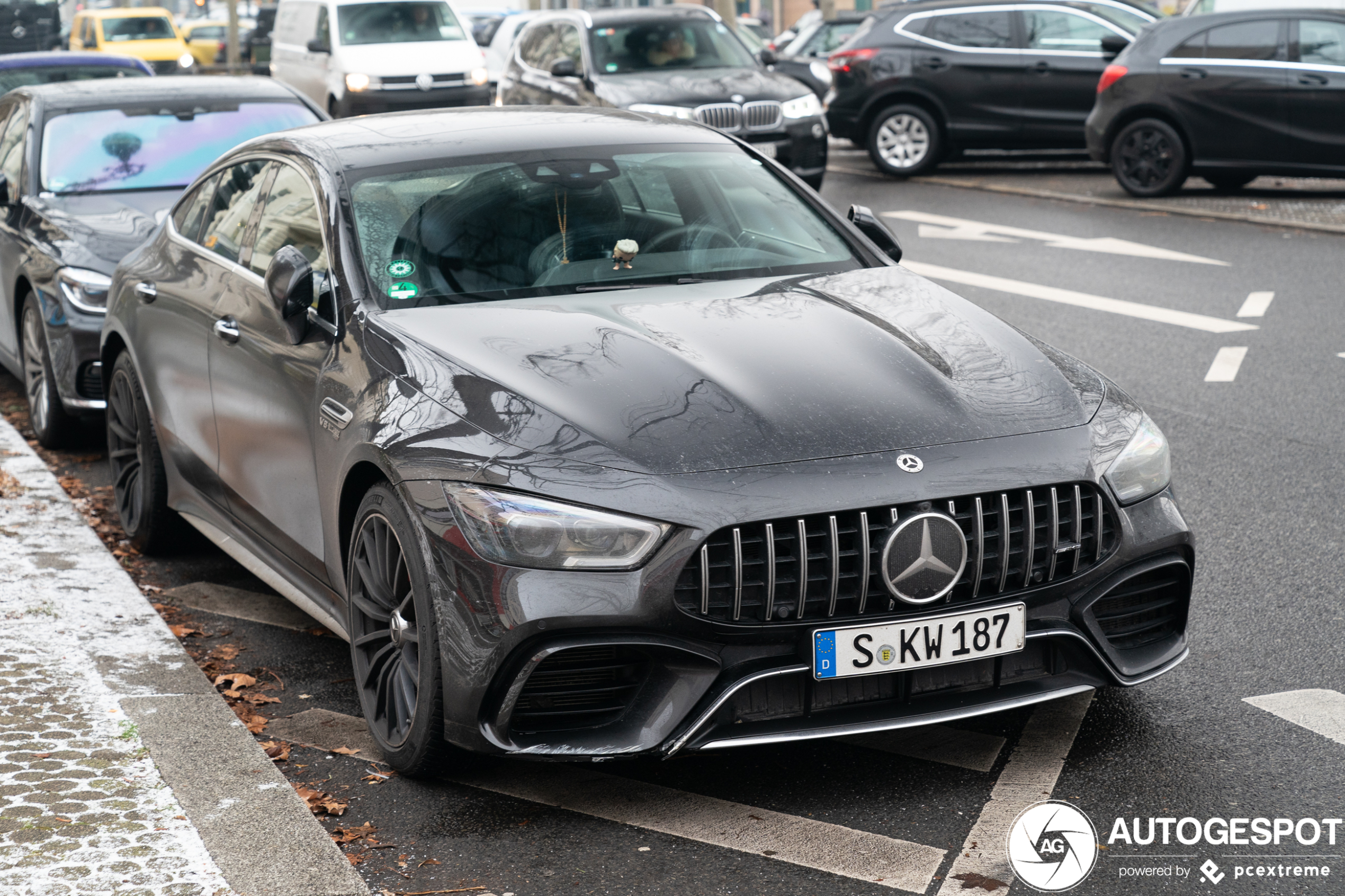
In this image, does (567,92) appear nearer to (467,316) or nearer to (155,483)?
(155,483)

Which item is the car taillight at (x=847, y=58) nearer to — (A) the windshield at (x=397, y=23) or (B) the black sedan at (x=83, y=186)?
(A) the windshield at (x=397, y=23)

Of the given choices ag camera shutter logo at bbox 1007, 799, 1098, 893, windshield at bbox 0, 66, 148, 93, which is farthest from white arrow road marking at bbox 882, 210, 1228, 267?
ag camera shutter logo at bbox 1007, 799, 1098, 893

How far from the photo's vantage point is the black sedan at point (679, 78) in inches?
622

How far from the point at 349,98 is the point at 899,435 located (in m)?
19.7

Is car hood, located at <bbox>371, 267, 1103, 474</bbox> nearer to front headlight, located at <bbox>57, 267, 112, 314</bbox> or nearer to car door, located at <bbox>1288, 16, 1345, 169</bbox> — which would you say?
front headlight, located at <bbox>57, 267, 112, 314</bbox>

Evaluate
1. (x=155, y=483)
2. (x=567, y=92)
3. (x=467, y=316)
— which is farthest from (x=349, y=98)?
(x=467, y=316)

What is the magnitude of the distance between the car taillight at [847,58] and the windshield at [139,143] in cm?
1032

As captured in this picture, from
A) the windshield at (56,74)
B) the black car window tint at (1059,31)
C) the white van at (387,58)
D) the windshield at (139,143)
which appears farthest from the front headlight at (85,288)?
the white van at (387,58)

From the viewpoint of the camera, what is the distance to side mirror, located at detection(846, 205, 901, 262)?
5.64 metres

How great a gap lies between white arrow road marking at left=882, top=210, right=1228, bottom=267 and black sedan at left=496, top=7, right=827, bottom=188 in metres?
1.25

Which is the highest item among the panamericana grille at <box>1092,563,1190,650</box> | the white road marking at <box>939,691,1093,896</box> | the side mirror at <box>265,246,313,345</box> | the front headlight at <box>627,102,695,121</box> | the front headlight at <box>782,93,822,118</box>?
the side mirror at <box>265,246,313,345</box>

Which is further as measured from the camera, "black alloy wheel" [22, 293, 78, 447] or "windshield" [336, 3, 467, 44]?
"windshield" [336, 3, 467, 44]

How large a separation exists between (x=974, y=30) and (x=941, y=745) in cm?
1507

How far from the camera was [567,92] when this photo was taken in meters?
17.0
